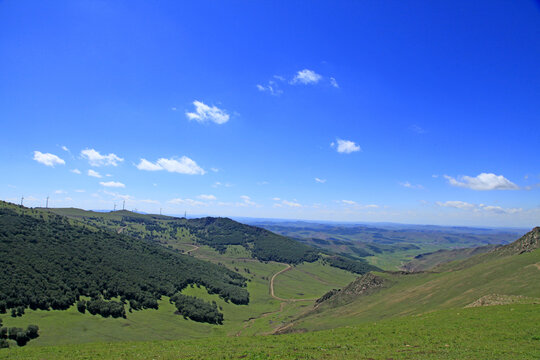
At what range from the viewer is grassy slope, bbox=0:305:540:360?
2920 centimetres

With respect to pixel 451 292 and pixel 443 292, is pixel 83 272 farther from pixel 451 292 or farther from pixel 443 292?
pixel 451 292

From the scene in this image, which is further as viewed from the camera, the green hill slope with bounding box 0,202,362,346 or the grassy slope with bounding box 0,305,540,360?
the green hill slope with bounding box 0,202,362,346

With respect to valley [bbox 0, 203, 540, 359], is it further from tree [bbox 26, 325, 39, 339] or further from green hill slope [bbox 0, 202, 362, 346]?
tree [bbox 26, 325, 39, 339]

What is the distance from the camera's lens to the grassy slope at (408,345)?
29.2 m

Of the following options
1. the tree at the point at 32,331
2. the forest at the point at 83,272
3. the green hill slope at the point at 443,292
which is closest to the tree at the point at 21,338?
the tree at the point at 32,331

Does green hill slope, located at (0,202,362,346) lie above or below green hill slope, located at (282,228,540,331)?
below


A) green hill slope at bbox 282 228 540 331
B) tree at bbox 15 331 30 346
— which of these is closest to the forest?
tree at bbox 15 331 30 346

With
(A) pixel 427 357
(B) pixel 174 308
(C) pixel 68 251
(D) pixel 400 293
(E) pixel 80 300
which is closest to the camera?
(A) pixel 427 357

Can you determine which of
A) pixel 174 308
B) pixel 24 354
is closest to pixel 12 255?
pixel 174 308

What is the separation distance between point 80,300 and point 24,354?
6070cm

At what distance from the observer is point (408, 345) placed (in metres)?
33.2

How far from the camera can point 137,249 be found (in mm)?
191625

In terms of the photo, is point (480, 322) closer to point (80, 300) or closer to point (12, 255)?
point (80, 300)

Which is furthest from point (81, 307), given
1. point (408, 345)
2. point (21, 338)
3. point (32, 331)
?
point (408, 345)
